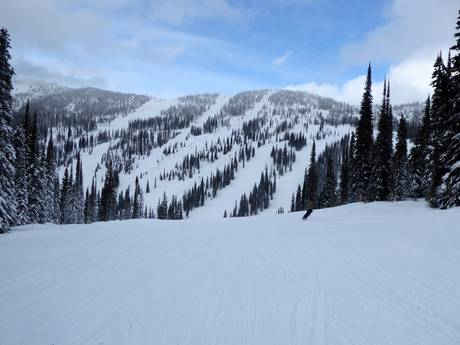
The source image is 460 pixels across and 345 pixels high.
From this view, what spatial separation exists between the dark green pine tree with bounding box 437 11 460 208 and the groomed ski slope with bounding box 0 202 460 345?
348 inches

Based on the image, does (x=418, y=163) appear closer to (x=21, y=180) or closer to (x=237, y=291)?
(x=237, y=291)

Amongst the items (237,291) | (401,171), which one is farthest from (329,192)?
(237,291)

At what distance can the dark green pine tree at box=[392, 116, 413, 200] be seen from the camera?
40688 millimetres

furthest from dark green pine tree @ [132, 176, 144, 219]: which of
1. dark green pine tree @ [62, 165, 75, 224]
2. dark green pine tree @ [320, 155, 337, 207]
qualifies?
dark green pine tree @ [320, 155, 337, 207]

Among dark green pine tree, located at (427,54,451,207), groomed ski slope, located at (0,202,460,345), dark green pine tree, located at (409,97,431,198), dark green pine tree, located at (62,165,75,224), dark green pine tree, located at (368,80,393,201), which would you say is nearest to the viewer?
groomed ski slope, located at (0,202,460,345)

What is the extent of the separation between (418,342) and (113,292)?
7.18 metres

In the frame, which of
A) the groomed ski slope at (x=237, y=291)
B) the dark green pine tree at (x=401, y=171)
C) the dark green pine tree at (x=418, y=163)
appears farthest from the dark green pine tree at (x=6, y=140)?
the dark green pine tree at (x=418, y=163)

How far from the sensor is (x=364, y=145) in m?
39.9

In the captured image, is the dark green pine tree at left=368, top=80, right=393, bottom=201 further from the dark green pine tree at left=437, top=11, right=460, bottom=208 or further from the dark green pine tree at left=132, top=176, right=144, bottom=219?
the dark green pine tree at left=132, top=176, right=144, bottom=219

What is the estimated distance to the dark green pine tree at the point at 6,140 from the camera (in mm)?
21016

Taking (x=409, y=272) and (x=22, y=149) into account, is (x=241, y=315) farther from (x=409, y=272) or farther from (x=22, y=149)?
(x=22, y=149)

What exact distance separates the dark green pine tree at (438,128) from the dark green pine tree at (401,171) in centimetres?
1165

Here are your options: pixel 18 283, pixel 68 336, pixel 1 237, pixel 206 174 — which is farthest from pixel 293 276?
pixel 206 174

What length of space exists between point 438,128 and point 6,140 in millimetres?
35348
